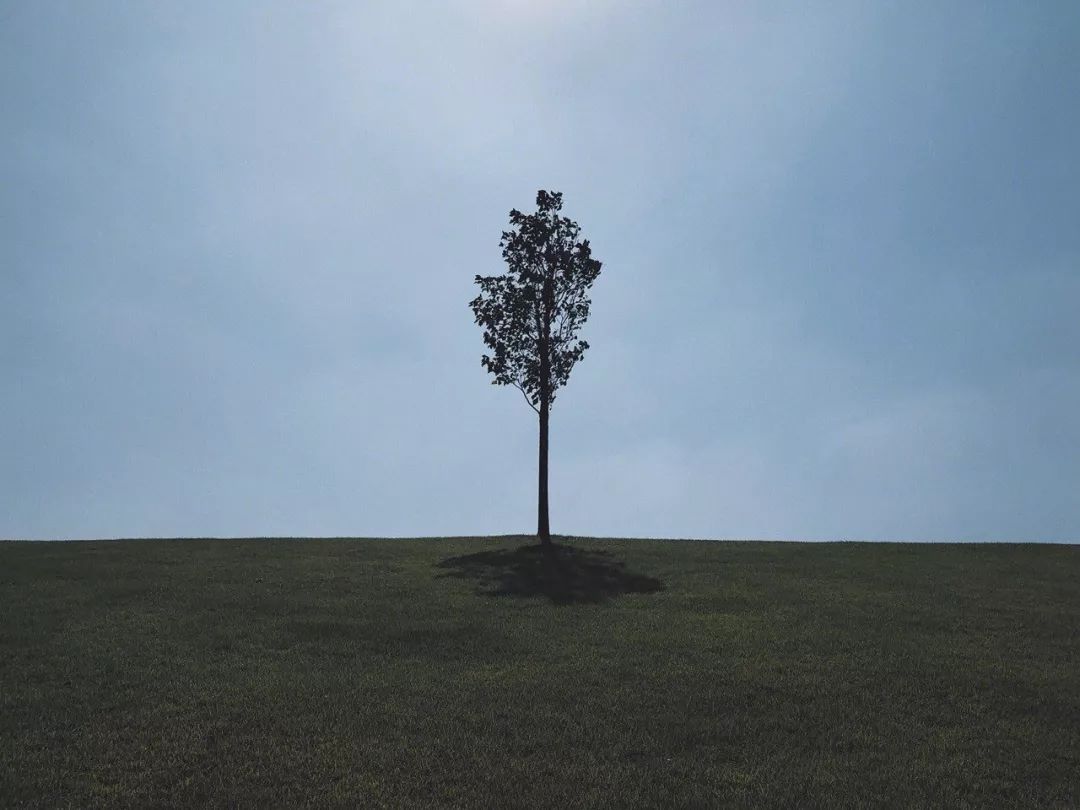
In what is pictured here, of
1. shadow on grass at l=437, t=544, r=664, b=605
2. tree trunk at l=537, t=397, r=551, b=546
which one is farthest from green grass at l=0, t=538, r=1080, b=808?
tree trunk at l=537, t=397, r=551, b=546

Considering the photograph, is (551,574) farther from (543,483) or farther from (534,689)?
(534,689)

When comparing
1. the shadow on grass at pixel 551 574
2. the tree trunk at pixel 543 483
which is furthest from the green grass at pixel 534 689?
the tree trunk at pixel 543 483

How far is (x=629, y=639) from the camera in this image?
18484mm

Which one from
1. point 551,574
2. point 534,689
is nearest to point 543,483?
point 551,574

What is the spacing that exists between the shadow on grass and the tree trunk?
1.93m

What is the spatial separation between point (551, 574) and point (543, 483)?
28.3ft

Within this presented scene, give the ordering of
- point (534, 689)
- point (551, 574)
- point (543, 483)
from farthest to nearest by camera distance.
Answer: point (543, 483) < point (551, 574) < point (534, 689)

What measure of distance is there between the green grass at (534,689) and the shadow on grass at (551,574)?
211 millimetres

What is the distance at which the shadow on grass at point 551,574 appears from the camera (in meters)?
24.5

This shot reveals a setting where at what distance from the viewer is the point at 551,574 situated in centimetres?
2727

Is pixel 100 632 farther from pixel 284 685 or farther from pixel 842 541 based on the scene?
pixel 842 541

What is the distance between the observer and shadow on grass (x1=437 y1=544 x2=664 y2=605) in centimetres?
2445

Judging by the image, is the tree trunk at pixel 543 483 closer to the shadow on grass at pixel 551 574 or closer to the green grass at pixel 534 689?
the shadow on grass at pixel 551 574

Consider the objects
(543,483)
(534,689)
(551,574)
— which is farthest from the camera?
(543,483)
